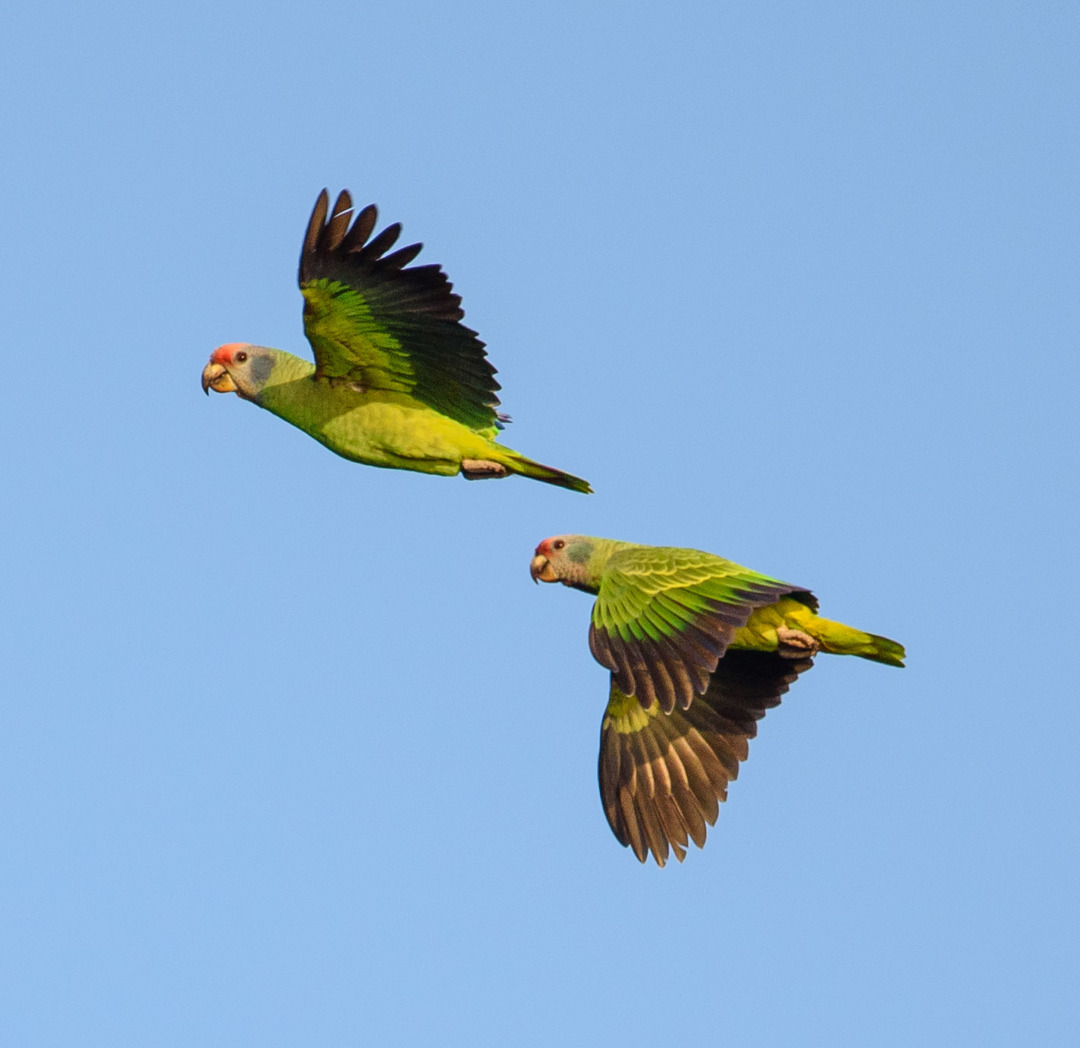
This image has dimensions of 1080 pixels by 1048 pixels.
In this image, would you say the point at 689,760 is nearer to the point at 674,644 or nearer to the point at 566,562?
the point at 566,562

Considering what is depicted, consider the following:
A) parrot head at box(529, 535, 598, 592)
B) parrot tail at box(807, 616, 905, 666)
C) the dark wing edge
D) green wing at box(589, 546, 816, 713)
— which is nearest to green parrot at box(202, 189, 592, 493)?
parrot head at box(529, 535, 598, 592)

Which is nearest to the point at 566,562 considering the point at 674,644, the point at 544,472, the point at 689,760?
the point at 544,472

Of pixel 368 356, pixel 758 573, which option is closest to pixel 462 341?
pixel 368 356

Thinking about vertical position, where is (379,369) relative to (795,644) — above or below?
above

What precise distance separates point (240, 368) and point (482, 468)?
2.13m

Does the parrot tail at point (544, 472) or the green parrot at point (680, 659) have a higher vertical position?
the parrot tail at point (544, 472)

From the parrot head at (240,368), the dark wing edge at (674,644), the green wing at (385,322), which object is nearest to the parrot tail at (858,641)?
the dark wing edge at (674,644)

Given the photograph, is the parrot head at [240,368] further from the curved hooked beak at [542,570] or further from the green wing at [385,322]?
the curved hooked beak at [542,570]

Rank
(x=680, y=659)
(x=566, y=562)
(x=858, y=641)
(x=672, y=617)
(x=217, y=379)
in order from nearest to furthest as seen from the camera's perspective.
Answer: (x=680, y=659), (x=672, y=617), (x=858, y=641), (x=566, y=562), (x=217, y=379)

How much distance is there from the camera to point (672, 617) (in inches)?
473

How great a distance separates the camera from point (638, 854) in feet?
44.3

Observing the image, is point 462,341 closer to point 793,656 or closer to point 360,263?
point 360,263

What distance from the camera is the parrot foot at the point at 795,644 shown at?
1262 centimetres

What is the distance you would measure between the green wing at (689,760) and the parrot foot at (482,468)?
2123 millimetres
